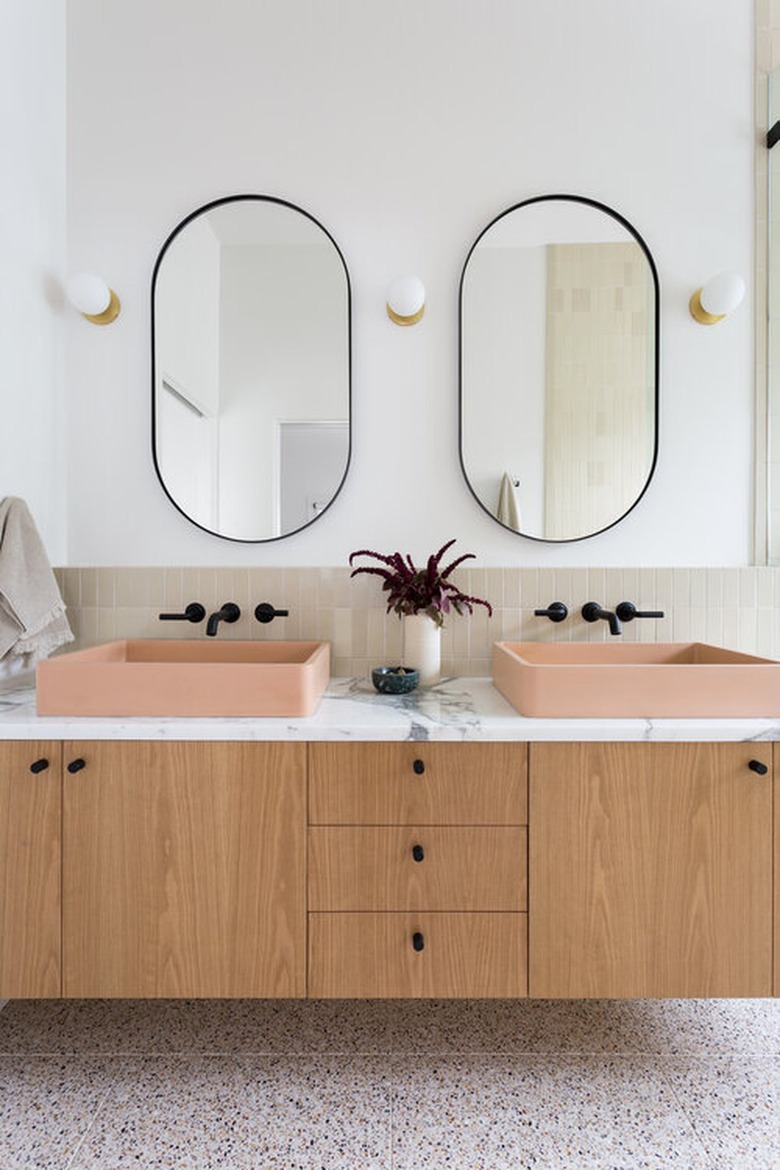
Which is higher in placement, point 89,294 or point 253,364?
point 89,294

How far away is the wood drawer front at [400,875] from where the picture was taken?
1296 millimetres

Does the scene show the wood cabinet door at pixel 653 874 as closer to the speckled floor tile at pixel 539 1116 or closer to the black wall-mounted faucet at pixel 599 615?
the speckled floor tile at pixel 539 1116

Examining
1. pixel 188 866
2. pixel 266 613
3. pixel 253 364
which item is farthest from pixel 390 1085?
pixel 253 364

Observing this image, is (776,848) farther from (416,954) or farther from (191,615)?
(191,615)

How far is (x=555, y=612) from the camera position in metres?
1.79

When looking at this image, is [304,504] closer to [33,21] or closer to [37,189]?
[37,189]

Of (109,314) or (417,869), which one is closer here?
(417,869)

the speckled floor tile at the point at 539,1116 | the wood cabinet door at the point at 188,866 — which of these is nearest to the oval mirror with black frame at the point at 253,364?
the wood cabinet door at the point at 188,866

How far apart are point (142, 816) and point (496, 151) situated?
1932 millimetres

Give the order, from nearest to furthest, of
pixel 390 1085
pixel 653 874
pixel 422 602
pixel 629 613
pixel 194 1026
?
pixel 653 874 < pixel 390 1085 < pixel 194 1026 < pixel 422 602 < pixel 629 613

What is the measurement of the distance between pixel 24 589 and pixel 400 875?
44.2 inches

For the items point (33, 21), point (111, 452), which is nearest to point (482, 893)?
point (111, 452)

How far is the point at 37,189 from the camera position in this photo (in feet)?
5.70

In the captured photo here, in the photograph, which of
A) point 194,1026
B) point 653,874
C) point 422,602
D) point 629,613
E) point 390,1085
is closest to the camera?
point 653,874
